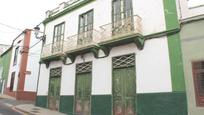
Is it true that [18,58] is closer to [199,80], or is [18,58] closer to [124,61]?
[124,61]

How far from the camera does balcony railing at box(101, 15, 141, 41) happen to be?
1066cm

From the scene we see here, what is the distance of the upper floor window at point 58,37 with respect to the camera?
1517 centimetres

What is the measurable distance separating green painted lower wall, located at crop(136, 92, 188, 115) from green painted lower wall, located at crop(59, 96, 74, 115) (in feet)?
15.4

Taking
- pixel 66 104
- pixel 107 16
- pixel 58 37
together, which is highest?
pixel 107 16

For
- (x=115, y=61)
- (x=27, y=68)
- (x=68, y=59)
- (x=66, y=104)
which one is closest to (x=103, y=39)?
(x=115, y=61)

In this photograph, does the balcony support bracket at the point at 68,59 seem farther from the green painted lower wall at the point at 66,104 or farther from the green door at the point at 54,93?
the green painted lower wall at the point at 66,104

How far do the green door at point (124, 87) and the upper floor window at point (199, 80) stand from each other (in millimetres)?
2941

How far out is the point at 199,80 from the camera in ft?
28.0

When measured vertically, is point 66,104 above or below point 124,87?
below

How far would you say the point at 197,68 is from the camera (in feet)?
28.6

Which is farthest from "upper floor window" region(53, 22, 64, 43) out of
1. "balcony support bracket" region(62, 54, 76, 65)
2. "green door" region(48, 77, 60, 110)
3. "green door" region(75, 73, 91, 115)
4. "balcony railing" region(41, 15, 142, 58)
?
"green door" region(75, 73, 91, 115)

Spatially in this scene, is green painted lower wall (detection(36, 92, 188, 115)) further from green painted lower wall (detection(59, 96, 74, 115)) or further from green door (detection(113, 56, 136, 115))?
green painted lower wall (detection(59, 96, 74, 115))

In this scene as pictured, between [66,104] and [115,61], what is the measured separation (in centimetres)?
441

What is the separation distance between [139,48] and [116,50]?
144 cm
